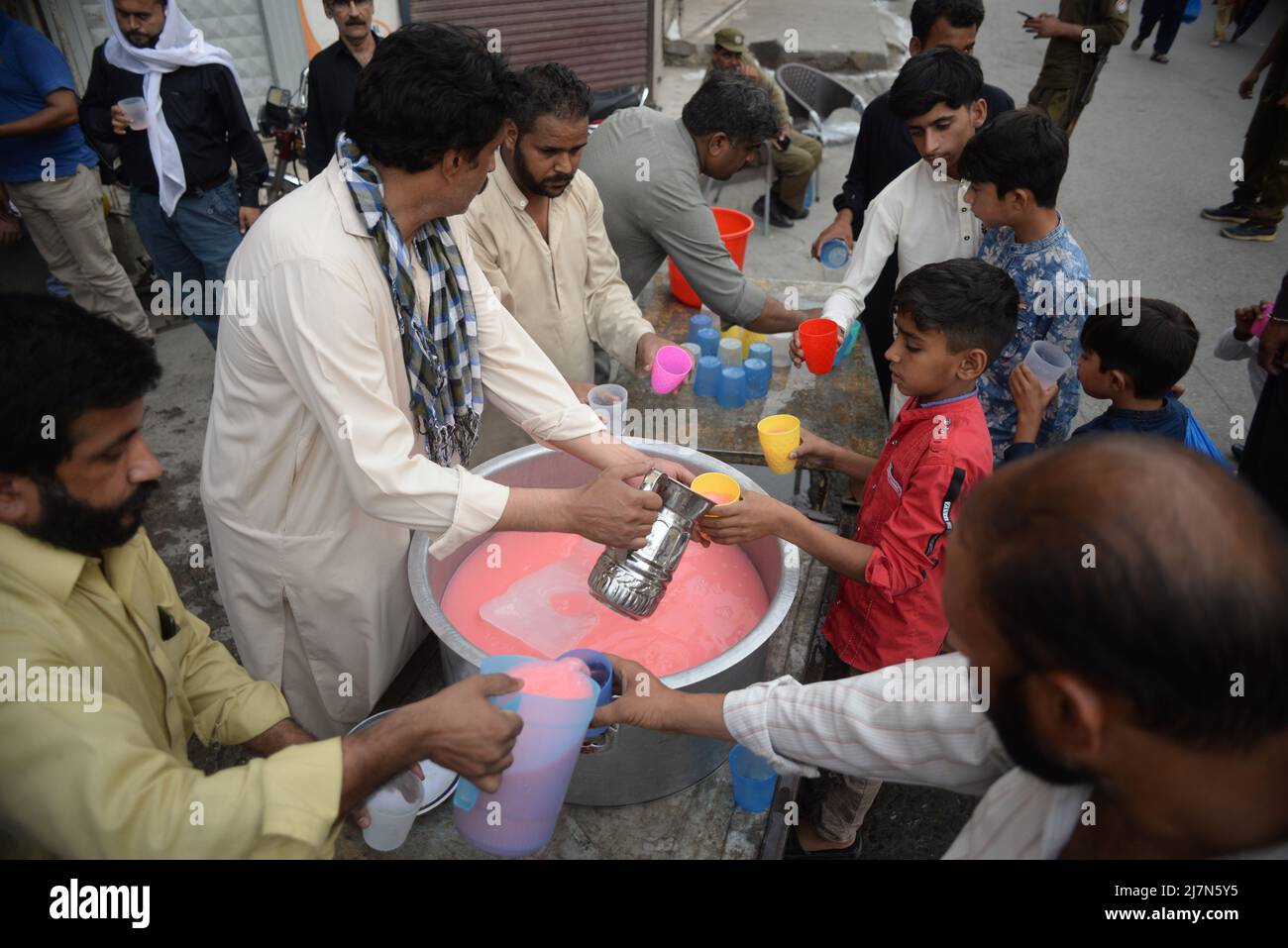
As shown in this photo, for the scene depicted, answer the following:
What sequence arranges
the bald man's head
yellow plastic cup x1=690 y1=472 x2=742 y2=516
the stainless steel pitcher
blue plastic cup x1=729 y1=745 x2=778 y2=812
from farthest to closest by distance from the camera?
yellow plastic cup x1=690 y1=472 x2=742 y2=516, the stainless steel pitcher, blue plastic cup x1=729 y1=745 x2=778 y2=812, the bald man's head

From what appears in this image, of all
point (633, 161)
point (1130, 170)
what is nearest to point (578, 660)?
point (633, 161)

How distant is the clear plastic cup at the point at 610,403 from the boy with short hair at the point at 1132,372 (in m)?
1.34

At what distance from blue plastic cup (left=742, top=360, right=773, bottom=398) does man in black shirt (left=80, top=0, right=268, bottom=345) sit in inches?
120

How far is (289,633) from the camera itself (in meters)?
2.21

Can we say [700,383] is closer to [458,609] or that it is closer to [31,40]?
[458,609]

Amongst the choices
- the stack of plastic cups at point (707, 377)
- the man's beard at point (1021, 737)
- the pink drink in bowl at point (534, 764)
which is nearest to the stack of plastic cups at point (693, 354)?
the stack of plastic cups at point (707, 377)

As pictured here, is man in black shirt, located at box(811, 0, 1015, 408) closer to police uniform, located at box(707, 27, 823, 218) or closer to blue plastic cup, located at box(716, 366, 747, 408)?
blue plastic cup, located at box(716, 366, 747, 408)

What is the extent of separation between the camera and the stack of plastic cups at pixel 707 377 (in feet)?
11.1

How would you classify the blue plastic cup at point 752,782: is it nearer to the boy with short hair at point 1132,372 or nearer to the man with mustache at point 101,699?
the man with mustache at point 101,699

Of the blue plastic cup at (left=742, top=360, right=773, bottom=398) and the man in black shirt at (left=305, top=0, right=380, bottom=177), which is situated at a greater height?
the man in black shirt at (left=305, top=0, right=380, bottom=177)

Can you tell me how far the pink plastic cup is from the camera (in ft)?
10.0

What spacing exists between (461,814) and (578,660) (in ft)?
1.14

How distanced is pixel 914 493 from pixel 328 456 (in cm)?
146

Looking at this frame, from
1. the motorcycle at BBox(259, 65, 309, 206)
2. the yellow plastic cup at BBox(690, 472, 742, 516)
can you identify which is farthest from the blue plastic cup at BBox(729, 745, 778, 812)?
the motorcycle at BBox(259, 65, 309, 206)
